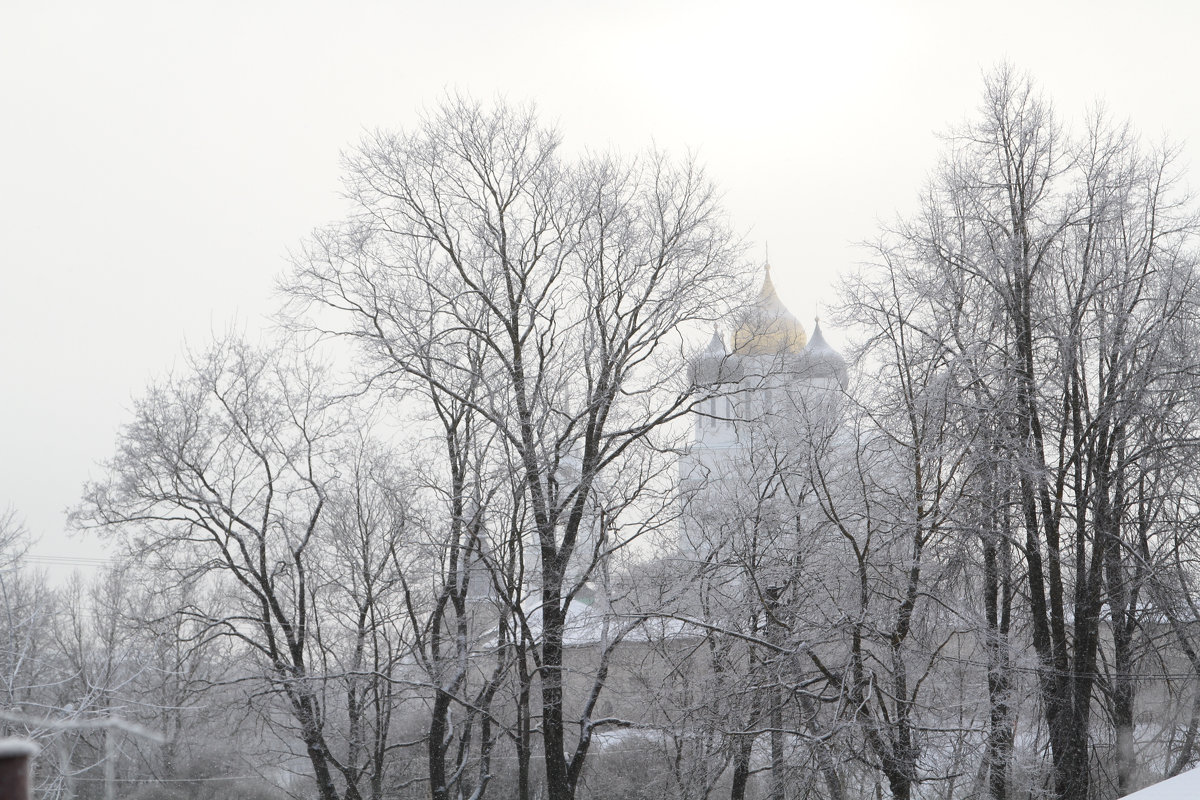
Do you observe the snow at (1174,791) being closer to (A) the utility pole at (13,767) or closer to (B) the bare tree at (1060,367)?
(A) the utility pole at (13,767)

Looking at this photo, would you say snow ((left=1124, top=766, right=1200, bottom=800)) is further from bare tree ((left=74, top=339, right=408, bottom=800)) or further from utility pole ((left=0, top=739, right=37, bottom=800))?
bare tree ((left=74, top=339, right=408, bottom=800))

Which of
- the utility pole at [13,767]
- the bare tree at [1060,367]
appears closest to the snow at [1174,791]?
the utility pole at [13,767]

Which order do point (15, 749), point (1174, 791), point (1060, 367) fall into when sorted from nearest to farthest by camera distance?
point (15, 749) → point (1174, 791) → point (1060, 367)

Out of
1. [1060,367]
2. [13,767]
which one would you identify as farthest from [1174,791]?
[1060,367]

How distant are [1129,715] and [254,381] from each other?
16991 mm

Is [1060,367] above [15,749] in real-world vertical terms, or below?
above

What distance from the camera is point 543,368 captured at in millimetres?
18375

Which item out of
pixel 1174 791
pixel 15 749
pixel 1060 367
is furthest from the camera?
pixel 1060 367

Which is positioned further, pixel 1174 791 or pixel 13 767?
pixel 1174 791

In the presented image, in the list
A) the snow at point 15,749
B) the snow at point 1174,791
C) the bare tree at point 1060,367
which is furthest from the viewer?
the bare tree at point 1060,367

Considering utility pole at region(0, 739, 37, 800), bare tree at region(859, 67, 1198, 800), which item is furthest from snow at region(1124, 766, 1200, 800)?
bare tree at region(859, 67, 1198, 800)

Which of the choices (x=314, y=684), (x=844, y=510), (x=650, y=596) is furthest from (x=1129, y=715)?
(x=314, y=684)

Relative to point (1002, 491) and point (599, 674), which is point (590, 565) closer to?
point (599, 674)

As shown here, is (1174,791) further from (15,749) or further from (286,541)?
(286,541)
